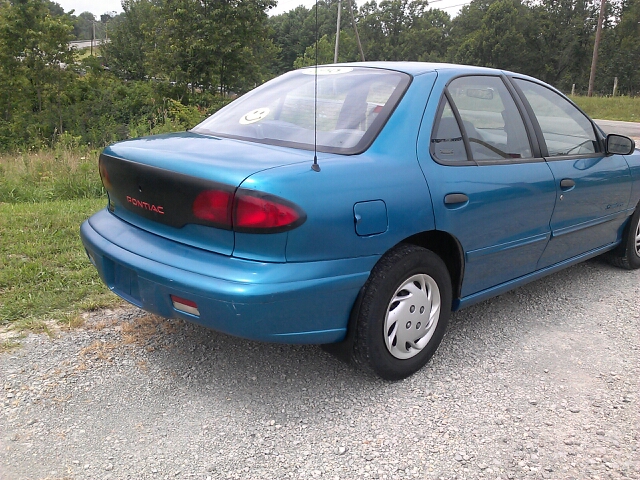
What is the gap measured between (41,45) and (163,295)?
30.9 meters

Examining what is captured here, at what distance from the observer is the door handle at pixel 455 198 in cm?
289

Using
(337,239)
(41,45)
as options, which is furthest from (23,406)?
(41,45)

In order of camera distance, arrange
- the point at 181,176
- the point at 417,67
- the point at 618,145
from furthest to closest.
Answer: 1. the point at 618,145
2. the point at 417,67
3. the point at 181,176

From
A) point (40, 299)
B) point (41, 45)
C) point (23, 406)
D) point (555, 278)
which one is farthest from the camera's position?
point (41, 45)

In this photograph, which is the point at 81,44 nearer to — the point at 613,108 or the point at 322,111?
the point at 613,108

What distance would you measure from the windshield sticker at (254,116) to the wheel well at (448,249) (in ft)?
3.52

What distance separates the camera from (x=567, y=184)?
367 centimetres

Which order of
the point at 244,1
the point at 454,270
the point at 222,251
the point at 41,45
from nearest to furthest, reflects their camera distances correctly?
the point at 222,251 → the point at 454,270 → the point at 244,1 → the point at 41,45

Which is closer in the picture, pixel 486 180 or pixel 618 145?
pixel 486 180

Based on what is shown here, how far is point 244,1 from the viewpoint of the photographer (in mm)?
25453

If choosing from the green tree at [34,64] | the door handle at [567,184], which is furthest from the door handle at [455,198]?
the green tree at [34,64]

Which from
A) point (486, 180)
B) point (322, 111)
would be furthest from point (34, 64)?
point (486, 180)

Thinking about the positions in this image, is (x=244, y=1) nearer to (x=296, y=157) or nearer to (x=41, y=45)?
(x=41, y=45)

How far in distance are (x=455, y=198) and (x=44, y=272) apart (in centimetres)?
277
